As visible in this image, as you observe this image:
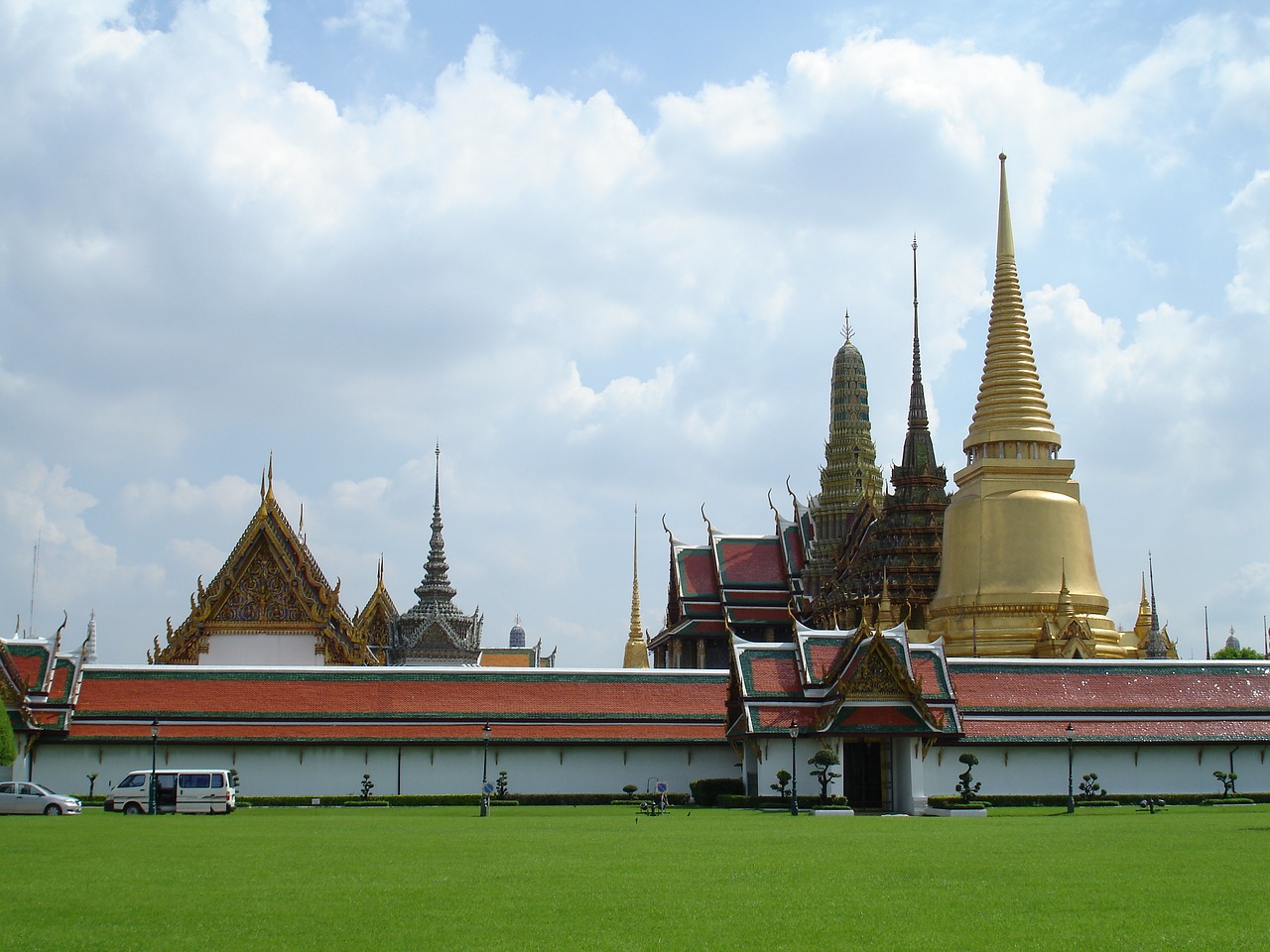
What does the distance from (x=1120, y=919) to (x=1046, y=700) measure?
87.3ft

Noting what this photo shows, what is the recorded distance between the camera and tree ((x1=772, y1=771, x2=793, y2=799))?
34562mm

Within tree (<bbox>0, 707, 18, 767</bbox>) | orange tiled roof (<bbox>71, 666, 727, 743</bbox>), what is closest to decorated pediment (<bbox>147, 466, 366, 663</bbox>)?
orange tiled roof (<bbox>71, 666, 727, 743</bbox>)

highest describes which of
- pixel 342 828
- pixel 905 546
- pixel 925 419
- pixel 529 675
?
pixel 925 419

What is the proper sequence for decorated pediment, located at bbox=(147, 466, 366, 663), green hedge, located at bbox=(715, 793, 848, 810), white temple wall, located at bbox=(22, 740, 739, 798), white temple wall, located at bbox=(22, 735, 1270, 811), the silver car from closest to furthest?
the silver car, green hedge, located at bbox=(715, 793, 848, 810), white temple wall, located at bbox=(22, 735, 1270, 811), white temple wall, located at bbox=(22, 740, 739, 798), decorated pediment, located at bbox=(147, 466, 366, 663)

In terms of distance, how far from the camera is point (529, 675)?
133 feet

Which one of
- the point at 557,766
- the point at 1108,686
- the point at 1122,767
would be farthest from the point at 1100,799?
the point at 557,766

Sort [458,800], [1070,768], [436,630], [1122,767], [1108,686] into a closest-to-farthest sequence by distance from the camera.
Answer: [1070,768] < [458,800] < [1122,767] < [1108,686] < [436,630]

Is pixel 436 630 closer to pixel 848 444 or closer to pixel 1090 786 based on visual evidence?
pixel 848 444

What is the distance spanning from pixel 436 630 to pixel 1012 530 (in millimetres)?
28549

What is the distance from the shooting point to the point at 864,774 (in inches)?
1435

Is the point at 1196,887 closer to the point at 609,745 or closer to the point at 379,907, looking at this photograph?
the point at 379,907

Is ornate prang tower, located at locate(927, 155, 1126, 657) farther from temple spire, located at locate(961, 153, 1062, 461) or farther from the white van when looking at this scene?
the white van

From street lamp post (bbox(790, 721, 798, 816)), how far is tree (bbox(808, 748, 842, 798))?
1.39 feet

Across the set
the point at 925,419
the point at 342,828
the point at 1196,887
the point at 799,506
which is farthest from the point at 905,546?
the point at 1196,887
